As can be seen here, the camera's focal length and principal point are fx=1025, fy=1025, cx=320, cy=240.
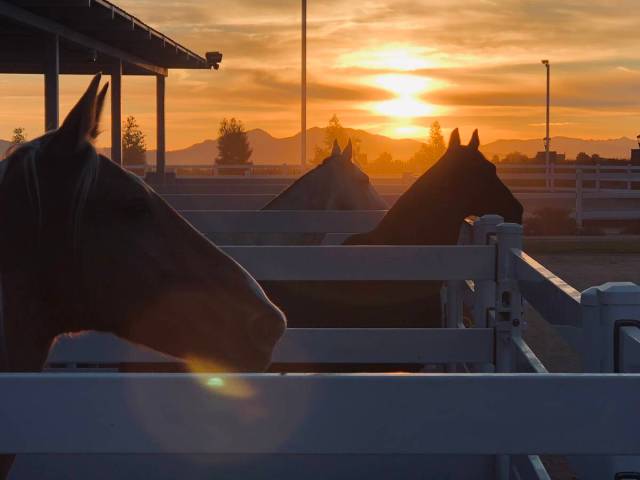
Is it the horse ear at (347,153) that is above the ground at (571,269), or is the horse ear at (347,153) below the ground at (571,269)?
above

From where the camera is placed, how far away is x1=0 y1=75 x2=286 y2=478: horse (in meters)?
2.28

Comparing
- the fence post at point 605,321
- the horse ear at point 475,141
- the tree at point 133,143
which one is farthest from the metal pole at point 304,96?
the tree at point 133,143

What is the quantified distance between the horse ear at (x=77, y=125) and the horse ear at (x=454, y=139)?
5.16 meters

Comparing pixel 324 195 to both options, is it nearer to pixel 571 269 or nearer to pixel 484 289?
pixel 484 289

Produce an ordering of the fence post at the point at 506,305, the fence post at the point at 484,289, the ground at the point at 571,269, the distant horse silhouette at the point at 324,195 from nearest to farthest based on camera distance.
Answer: the fence post at the point at 506,305
the fence post at the point at 484,289
the distant horse silhouette at the point at 324,195
the ground at the point at 571,269

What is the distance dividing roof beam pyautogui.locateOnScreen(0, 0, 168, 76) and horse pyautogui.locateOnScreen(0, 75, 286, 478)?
34.4ft

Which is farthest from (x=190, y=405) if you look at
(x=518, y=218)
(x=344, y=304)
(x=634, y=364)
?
(x=518, y=218)

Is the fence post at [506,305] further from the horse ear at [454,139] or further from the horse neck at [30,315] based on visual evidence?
the horse ear at [454,139]

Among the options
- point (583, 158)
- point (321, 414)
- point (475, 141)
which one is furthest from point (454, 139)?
point (583, 158)

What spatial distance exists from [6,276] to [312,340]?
2.31 metres

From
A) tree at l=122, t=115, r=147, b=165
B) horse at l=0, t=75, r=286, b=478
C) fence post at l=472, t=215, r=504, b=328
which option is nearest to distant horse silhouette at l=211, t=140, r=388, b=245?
fence post at l=472, t=215, r=504, b=328

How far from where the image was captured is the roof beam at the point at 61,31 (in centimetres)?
1234

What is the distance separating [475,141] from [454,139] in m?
0.46

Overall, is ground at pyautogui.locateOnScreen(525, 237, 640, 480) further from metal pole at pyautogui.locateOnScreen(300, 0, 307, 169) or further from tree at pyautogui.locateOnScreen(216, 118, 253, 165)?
tree at pyautogui.locateOnScreen(216, 118, 253, 165)
